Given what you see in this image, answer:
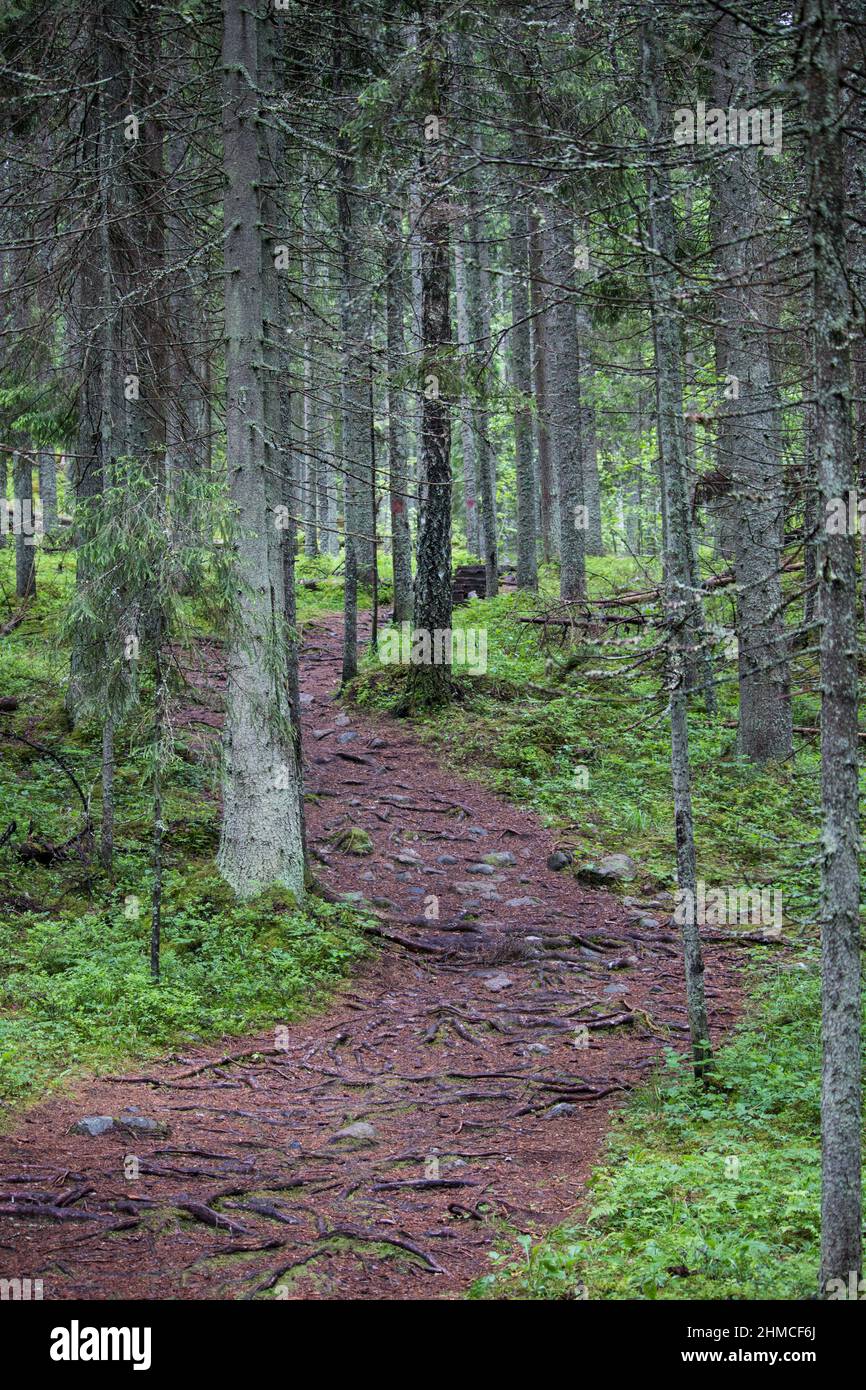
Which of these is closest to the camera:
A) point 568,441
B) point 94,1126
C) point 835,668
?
point 835,668

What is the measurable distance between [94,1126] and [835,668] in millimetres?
5354

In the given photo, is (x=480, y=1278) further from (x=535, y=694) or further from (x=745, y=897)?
(x=535, y=694)

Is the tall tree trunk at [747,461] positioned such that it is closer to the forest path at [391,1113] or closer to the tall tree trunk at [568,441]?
the forest path at [391,1113]

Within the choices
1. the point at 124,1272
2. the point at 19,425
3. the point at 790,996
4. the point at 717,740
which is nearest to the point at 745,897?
the point at 790,996

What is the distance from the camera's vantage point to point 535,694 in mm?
18328

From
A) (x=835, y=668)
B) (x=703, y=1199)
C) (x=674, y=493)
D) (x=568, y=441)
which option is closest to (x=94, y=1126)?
(x=703, y=1199)

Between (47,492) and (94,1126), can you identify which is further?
(47,492)

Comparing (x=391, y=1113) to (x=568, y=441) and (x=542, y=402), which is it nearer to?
(x=568, y=441)

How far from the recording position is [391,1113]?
25.3ft

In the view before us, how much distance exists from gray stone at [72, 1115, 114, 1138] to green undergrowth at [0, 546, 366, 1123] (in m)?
0.50

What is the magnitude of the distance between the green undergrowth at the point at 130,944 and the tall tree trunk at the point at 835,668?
16.9 feet

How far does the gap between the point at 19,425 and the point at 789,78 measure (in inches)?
534

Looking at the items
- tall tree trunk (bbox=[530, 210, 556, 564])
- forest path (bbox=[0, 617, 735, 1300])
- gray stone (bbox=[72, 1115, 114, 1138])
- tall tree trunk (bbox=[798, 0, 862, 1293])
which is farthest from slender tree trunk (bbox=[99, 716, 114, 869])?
tall tree trunk (bbox=[530, 210, 556, 564])

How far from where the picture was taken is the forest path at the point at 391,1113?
5512 millimetres
